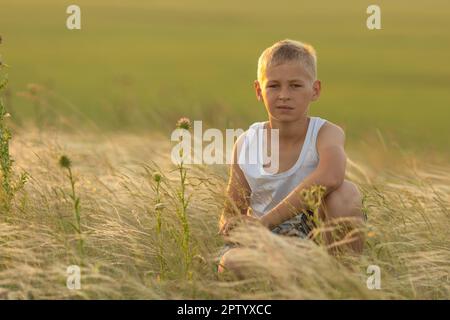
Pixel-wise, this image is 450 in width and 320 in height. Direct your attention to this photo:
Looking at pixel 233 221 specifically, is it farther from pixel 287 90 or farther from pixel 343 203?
pixel 287 90

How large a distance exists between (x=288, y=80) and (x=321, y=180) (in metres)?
0.55

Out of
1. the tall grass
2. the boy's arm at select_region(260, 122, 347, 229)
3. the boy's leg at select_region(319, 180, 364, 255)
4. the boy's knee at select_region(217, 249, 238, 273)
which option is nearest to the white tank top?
the boy's arm at select_region(260, 122, 347, 229)

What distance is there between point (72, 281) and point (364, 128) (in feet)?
29.8

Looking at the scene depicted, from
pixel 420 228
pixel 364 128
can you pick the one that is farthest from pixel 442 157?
pixel 420 228

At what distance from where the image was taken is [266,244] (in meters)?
4.05

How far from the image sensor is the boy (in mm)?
4492

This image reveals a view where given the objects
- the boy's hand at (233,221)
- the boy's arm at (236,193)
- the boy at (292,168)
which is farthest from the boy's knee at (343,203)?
the boy's arm at (236,193)

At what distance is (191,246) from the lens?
4945 mm

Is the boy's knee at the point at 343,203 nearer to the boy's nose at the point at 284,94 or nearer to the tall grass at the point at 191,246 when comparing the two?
the tall grass at the point at 191,246

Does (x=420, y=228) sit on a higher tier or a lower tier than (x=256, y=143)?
lower

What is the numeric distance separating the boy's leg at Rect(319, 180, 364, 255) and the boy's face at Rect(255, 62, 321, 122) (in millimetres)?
470

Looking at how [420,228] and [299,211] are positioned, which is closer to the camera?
[299,211]

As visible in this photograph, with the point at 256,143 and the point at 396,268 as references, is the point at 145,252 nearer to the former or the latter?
the point at 256,143

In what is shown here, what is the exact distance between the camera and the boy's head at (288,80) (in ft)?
15.0
